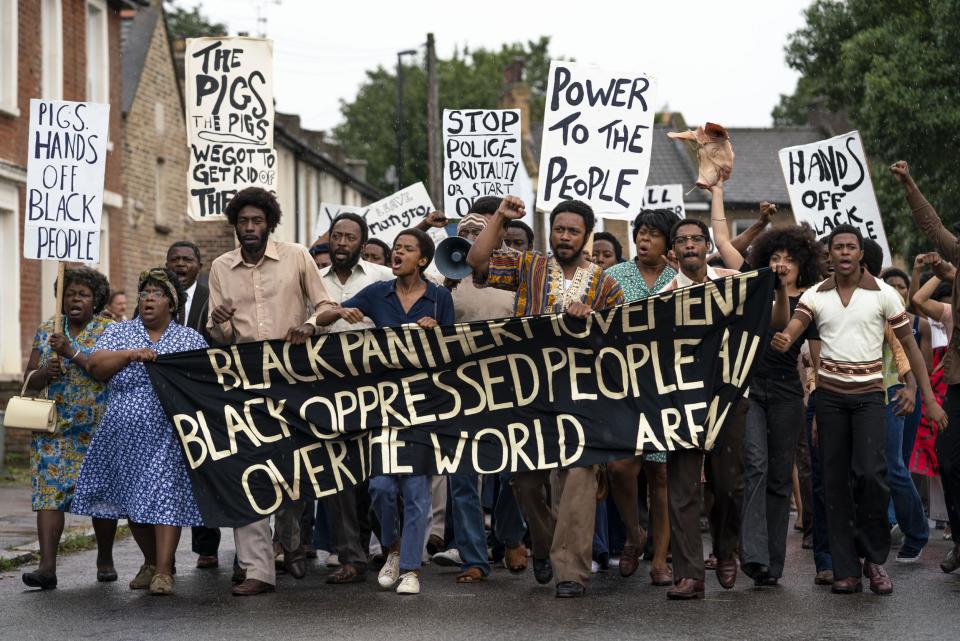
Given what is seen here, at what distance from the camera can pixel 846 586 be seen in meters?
8.95

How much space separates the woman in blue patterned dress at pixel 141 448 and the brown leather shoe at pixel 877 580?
12.4 feet

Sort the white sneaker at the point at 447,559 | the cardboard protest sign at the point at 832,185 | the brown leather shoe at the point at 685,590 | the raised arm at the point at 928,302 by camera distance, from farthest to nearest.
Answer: the cardboard protest sign at the point at 832,185, the raised arm at the point at 928,302, the white sneaker at the point at 447,559, the brown leather shoe at the point at 685,590

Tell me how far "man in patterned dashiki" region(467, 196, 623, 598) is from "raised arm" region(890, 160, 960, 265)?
176 centimetres

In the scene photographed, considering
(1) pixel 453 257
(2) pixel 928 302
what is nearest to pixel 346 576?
(1) pixel 453 257

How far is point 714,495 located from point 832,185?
513 centimetres

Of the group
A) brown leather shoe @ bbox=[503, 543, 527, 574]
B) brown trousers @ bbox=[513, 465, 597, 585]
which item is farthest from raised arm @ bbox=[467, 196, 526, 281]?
brown leather shoe @ bbox=[503, 543, 527, 574]

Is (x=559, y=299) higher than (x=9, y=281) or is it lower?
lower

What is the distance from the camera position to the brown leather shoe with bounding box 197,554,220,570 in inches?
419

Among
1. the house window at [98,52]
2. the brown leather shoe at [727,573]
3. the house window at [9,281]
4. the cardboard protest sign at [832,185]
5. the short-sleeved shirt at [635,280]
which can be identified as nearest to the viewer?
the brown leather shoe at [727,573]

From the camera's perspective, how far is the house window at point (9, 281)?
21.6m

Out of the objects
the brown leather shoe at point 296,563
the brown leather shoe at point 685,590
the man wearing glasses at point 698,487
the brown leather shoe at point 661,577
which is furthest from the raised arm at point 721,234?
the brown leather shoe at point 296,563

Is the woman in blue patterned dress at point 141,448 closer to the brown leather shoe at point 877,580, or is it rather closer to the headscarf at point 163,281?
Answer: the headscarf at point 163,281

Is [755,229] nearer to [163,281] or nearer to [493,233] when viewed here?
[493,233]

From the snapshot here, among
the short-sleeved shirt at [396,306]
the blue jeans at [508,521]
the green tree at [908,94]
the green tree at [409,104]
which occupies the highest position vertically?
the green tree at [409,104]
